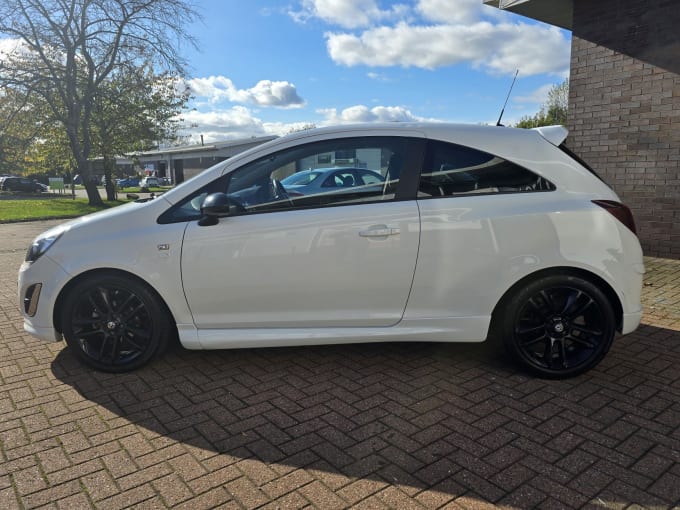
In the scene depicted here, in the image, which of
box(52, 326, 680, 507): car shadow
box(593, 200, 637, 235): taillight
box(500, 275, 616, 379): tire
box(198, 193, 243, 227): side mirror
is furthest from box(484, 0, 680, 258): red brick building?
box(198, 193, 243, 227): side mirror

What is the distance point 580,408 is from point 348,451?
4.91ft

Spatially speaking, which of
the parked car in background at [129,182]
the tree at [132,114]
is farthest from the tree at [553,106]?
the parked car in background at [129,182]

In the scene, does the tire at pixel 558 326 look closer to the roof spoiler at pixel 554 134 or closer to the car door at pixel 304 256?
the car door at pixel 304 256

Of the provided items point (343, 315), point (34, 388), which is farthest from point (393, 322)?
point (34, 388)

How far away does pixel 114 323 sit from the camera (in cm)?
357

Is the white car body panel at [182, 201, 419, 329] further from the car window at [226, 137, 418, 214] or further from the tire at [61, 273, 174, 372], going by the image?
the tire at [61, 273, 174, 372]

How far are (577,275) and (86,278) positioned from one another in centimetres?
336

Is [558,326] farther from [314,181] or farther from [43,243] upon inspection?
[43,243]

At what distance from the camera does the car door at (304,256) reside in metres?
3.34

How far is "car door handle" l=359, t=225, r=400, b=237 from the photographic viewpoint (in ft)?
10.9

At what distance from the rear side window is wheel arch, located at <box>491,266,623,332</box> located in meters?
0.56

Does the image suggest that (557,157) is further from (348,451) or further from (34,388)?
(34,388)

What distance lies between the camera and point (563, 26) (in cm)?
945

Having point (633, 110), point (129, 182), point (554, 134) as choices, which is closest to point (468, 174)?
point (554, 134)
